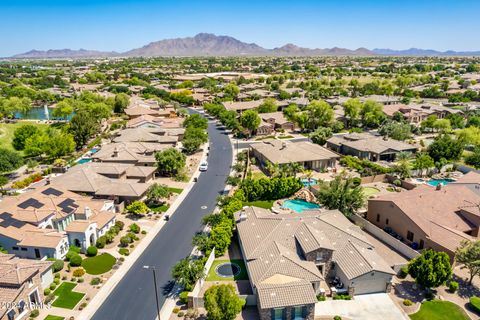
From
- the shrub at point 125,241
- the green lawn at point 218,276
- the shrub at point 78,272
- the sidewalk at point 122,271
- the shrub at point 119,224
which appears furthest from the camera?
the shrub at point 119,224

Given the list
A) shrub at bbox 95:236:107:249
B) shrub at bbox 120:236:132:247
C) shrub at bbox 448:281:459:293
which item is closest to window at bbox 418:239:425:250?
shrub at bbox 448:281:459:293

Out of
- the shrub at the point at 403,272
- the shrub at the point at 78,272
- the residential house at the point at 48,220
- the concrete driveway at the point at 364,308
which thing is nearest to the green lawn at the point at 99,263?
the shrub at the point at 78,272

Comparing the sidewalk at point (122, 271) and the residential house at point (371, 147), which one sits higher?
the residential house at point (371, 147)

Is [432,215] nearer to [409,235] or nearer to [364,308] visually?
[409,235]

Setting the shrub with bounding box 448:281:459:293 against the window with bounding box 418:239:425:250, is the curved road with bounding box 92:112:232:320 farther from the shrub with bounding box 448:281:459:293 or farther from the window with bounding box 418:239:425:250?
the shrub with bounding box 448:281:459:293

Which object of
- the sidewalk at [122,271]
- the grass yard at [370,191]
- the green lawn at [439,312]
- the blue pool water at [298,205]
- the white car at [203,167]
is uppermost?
the white car at [203,167]

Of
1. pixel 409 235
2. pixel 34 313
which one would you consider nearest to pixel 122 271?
pixel 34 313

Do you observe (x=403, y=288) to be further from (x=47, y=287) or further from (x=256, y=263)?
(x=47, y=287)

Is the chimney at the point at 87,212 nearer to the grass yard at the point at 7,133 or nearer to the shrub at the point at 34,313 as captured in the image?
the shrub at the point at 34,313
